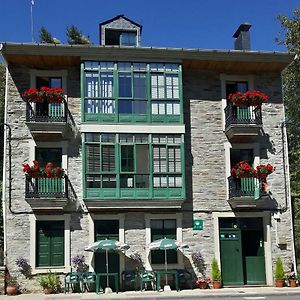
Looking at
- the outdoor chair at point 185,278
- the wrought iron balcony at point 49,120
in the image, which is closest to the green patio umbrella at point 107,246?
the outdoor chair at point 185,278

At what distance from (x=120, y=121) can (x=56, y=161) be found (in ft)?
9.58

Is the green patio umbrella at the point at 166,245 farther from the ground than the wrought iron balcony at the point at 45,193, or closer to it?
closer to it

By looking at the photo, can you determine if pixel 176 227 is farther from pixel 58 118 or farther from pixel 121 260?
pixel 58 118

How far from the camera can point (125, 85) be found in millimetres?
19453

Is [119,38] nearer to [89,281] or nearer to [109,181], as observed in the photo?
[109,181]

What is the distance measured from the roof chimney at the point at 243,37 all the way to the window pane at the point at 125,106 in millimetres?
6069

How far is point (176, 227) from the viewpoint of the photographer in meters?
19.3

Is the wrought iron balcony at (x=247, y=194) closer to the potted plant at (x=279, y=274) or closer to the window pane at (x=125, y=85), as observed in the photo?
the potted plant at (x=279, y=274)

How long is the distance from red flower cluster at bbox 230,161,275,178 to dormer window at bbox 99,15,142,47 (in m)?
6.61

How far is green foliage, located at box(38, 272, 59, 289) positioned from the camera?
59.1ft

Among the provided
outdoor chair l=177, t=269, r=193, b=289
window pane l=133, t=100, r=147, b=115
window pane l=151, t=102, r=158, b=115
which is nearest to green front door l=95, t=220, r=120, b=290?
outdoor chair l=177, t=269, r=193, b=289

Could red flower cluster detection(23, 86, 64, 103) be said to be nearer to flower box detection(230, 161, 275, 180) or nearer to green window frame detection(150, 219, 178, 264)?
green window frame detection(150, 219, 178, 264)

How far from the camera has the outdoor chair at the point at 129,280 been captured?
18519 millimetres

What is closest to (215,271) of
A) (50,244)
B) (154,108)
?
(50,244)
